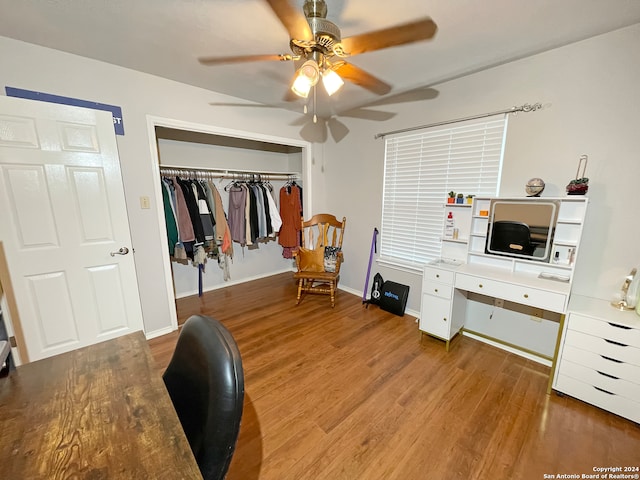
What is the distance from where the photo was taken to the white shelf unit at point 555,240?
1786mm

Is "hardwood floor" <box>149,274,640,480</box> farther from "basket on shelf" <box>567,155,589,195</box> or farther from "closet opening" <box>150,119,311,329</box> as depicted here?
"basket on shelf" <box>567,155,589,195</box>

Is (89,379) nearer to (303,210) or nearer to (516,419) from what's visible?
(516,419)

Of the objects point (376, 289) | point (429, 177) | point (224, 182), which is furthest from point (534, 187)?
point (224, 182)

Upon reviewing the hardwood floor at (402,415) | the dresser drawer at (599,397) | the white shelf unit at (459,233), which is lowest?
the hardwood floor at (402,415)

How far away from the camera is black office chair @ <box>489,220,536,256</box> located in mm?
2004

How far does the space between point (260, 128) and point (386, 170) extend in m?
1.51

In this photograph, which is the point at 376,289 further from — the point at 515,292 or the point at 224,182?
the point at 224,182

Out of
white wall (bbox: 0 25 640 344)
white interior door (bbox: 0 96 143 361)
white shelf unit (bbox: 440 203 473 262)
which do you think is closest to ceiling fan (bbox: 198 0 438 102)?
white wall (bbox: 0 25 640 344)

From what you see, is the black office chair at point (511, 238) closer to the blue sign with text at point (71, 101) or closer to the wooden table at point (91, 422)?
the wooden table at point (91, 422)

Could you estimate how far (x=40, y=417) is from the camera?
0.71 m

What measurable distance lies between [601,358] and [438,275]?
3.39ft

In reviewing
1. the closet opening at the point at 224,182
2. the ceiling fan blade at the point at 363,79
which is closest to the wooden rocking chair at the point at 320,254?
the closet opening at the point at 224,182

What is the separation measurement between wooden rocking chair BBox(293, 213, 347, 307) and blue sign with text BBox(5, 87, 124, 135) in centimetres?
204

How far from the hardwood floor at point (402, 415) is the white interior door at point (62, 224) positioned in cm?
66
